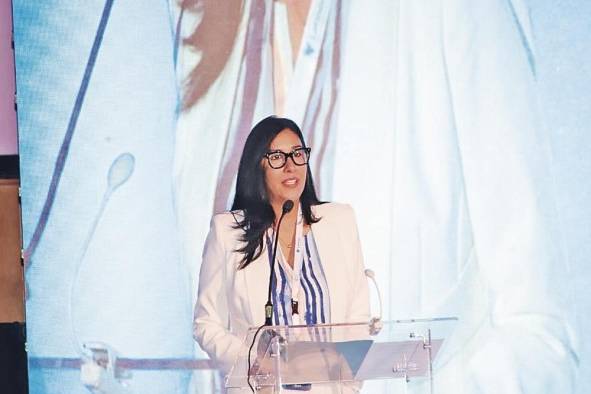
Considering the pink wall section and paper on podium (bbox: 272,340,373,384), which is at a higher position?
the pink wall section

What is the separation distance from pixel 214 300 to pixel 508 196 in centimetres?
154

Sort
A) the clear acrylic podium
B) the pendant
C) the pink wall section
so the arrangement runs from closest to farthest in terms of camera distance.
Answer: the clear acrylic podium, the pendant, the pink wall section

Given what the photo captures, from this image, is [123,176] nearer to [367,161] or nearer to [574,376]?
[367,161]

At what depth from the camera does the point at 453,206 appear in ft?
15.5

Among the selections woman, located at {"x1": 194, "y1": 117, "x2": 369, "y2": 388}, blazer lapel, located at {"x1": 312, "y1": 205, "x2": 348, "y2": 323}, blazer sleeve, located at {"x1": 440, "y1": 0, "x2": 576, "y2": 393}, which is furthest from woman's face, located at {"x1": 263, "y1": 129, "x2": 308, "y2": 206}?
blazer sleeve, located at {"x1": 440, "y1": 0, "x2": 576, "y2": 393}

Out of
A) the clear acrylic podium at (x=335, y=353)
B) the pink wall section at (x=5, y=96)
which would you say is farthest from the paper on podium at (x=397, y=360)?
the pink wall section at (x=5, y=96)

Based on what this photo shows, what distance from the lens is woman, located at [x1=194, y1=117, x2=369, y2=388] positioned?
13.1 feet

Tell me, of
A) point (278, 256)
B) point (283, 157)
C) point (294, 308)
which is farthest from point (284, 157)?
point (294, 308)

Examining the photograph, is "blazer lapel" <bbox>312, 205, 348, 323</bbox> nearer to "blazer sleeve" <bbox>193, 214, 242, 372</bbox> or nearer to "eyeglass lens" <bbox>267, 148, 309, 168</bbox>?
"eyeglass lens" <bbox>267, 148, 309, 168</bbox>

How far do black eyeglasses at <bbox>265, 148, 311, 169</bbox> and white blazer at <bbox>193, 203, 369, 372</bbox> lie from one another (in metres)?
0.22

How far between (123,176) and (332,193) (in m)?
0.98

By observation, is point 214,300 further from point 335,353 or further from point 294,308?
point 335,353

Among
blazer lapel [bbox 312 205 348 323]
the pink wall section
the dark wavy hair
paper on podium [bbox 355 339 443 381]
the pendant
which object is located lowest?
paper on podium [bbox 355 339 443 381]

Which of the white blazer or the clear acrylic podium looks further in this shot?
the white blazer
